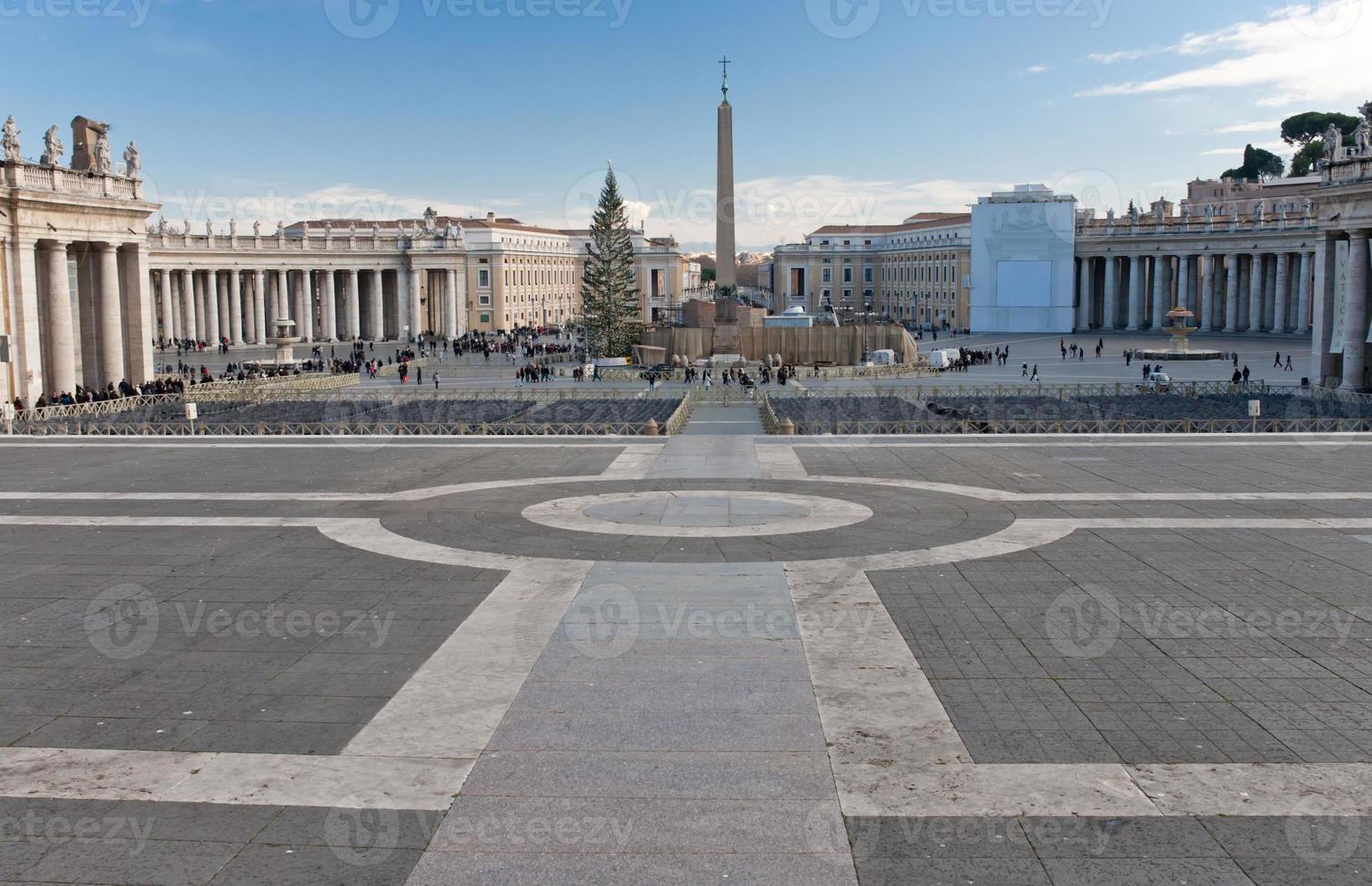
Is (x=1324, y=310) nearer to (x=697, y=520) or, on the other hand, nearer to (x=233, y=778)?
(x=697, y=520)

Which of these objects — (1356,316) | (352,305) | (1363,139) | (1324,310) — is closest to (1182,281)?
(1324,310)

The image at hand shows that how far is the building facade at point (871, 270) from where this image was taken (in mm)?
147000

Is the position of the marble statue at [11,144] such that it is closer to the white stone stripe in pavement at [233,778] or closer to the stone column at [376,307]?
the white stone stripe in pavement at [233,778]

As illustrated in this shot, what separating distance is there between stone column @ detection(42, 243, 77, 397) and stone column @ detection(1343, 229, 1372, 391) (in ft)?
187

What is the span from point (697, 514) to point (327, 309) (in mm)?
104319

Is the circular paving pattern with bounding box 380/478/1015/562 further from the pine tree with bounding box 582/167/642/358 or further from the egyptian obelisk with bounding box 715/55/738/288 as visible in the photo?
the pine tree with bounding box 582/167/642/358

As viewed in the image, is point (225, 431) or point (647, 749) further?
point (225, 431)

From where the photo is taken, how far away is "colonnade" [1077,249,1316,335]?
101 metres

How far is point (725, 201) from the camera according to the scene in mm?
77875

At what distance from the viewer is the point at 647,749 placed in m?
11.4

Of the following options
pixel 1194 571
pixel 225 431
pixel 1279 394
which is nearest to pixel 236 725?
pixel 1194 571

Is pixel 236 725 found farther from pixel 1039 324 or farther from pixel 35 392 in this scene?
pixel 1039 324

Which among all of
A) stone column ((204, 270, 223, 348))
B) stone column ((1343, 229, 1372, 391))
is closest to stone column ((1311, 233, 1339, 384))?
stone column ((1343, 229, 1372, 391))

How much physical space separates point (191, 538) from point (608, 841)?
47.4ft
